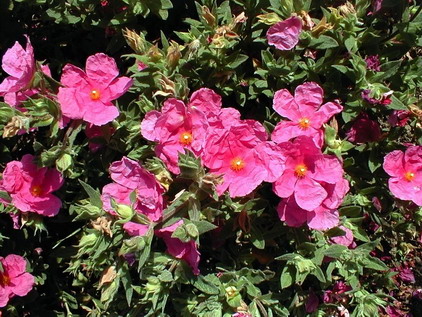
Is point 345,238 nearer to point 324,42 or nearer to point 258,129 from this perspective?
point 258,129

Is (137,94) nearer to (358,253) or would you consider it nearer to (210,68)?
(210,68)

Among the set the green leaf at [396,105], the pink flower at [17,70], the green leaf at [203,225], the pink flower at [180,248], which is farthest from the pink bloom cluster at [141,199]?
the green leaf at [396,105]

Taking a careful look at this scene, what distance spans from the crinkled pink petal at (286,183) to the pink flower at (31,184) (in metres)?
0.85

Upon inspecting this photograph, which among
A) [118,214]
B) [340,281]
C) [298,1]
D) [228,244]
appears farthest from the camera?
[340,281]

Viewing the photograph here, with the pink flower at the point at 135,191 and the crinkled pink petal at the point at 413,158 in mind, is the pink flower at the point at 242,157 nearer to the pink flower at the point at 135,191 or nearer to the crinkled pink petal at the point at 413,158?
the pink flower at the point at 135,191

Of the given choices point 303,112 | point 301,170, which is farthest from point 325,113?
point 301,170

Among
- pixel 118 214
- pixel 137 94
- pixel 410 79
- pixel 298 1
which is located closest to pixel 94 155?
pixel 137 94

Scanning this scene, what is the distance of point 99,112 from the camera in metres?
2.01

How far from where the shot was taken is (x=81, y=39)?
2.85 meters

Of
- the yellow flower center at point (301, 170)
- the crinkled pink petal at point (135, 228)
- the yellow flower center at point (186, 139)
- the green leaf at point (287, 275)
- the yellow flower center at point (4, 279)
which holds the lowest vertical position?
the yellow flower center at point (4, 279)

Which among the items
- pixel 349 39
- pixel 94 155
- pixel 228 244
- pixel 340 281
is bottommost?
pixel 340 281

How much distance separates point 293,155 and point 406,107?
0.57m

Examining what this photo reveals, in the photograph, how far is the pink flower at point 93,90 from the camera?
1.98 m

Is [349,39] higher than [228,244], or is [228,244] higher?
[349,39]
